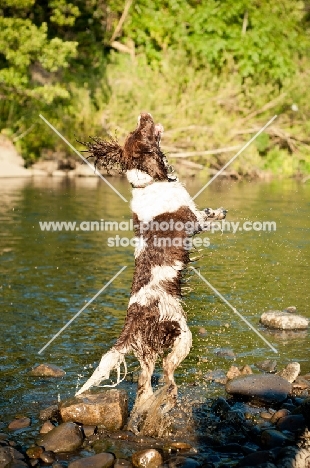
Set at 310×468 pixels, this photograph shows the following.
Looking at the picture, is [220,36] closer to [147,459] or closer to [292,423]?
[292,423]

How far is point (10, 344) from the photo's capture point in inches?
293

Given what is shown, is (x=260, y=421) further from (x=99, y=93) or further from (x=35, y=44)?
(x=99, y=93)

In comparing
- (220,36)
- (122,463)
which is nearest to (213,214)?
(122,463)

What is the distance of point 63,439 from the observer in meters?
5.11

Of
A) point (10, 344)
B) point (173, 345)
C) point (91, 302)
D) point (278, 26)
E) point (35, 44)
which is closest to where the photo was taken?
point (173, 345)

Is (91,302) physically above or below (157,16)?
below

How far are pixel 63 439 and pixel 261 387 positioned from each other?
5.88ft

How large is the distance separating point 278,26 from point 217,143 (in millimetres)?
10684

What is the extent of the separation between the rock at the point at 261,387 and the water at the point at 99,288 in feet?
0.81

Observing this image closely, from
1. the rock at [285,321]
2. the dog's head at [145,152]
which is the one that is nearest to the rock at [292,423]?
the dog's head at [145,152]

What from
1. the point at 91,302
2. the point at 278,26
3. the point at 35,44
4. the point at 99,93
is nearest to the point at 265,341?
the point at 91,302

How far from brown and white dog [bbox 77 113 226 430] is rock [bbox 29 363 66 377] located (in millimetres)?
1481

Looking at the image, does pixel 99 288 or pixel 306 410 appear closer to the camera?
pixel 306 410

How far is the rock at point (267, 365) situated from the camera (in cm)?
670
